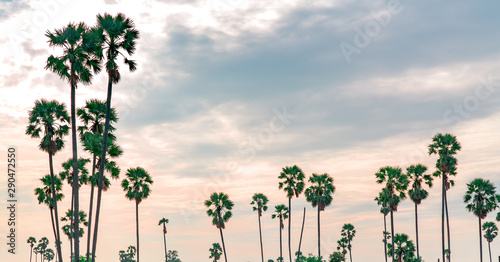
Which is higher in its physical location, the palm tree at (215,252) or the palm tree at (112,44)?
the palm tree at (112,44)

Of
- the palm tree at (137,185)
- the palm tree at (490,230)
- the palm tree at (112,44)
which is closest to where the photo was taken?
the palm tree at (112,44)

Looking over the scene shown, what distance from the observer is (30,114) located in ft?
152

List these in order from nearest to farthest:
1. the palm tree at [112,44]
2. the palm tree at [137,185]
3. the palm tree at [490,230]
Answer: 1. the palm tree at [112,44]
2. the palm tree at [137,185]
3. the palm tree at [490,230]

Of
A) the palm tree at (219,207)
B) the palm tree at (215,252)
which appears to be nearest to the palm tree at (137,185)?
the palm tree at (219,207)

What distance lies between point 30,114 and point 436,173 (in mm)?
59790

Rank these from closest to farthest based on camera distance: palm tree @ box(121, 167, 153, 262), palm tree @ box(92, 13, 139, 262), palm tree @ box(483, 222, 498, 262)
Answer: palm tree @ box(92, 13, 139, 262)
palm tree @ box(121, 167, 153, 262)
palm tree @ box(483, 222, 498, 262)

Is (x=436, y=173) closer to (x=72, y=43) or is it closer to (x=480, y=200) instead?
(x=480, y=200)

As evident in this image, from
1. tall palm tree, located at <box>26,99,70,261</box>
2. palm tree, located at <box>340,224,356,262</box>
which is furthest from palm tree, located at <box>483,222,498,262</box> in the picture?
tall palm tree, located at <box>26,99,70,261</box>

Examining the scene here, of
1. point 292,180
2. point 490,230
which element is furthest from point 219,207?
point 490,230

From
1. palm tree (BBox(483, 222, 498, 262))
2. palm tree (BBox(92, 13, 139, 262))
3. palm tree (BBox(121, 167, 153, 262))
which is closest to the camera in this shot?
palm tree (BBox(92, 13, 139, 262))

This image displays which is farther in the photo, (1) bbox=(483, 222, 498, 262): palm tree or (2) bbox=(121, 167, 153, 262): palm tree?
(1) bbox=(483, 222, 498, 262): palm tree

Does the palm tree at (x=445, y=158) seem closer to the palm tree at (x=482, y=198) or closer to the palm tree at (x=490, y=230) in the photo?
the palm tree at (x=482, y=198)

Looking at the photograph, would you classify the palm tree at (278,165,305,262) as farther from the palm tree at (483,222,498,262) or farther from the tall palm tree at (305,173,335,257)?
the palm tree at (483,222,498,262)

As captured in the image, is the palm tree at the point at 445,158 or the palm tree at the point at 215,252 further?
the palm tree at the point at 215,252
